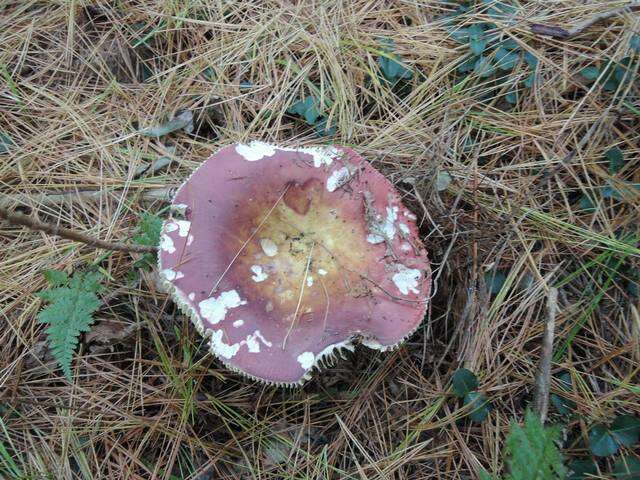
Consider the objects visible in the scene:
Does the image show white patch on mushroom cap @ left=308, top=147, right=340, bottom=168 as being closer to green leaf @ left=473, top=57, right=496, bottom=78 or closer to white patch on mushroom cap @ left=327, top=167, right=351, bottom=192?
white patch on mushroom cap @ left=327, top=167, right=351, bottom=192

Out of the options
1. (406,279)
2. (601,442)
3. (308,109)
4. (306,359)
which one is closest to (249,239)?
(306,359)

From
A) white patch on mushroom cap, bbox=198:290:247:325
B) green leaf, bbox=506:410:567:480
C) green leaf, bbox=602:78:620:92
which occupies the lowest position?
green leaf, bbox=506:410:567:480

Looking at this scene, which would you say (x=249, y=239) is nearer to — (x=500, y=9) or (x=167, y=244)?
(x=167, y=244)

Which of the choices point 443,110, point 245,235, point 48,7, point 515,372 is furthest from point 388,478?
point 48,7

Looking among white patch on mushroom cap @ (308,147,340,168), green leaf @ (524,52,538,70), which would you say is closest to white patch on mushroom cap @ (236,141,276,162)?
white patch on mushroom cap @ (308,147,340,168)

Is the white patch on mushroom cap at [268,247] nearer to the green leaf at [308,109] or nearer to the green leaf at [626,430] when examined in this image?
the green leaf at [308,109]

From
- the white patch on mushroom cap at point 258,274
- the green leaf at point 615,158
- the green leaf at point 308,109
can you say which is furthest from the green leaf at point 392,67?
the white patch on mushroom cap at point 258,274

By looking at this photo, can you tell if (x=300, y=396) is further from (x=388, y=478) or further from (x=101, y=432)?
(x=101, y=432)
